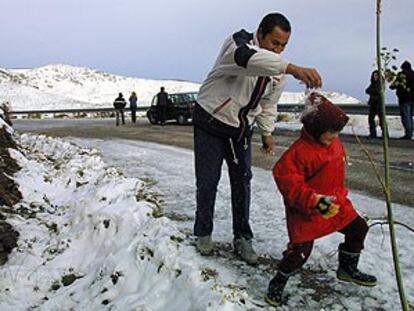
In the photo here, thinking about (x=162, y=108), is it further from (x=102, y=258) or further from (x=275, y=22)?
(x=275, y=22)

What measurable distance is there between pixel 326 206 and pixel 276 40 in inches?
49.0

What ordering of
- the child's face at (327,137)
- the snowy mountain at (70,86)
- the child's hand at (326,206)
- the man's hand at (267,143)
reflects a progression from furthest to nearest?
the snowy mountain at (70,86) → the man's hand at (267,143) → the child's face at (327,137) → the child's hand at (326,206)

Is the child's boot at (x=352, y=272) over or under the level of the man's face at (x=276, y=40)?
under

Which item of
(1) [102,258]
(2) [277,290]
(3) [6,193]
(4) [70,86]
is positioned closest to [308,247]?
(2) [277,290]

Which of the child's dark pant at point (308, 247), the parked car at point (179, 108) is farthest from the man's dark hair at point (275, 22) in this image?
the parked car at point (179, 108)

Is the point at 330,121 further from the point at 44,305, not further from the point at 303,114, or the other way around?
the point at 44,305

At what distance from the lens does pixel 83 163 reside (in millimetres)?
9508

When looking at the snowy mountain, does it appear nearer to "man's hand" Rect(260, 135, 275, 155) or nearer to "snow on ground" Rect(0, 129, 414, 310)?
"snow on ground" Rect(0, 129, 414, 310)

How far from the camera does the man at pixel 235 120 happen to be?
3760 mm

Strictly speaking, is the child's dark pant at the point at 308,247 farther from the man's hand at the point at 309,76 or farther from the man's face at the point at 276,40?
the man's face at the point at 276,40

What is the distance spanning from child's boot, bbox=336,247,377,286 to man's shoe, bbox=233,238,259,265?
0.79 m

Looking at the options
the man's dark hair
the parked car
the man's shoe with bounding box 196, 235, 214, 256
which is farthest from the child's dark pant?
the parked car

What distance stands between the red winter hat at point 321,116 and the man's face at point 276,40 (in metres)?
0.50

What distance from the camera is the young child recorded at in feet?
11.0
